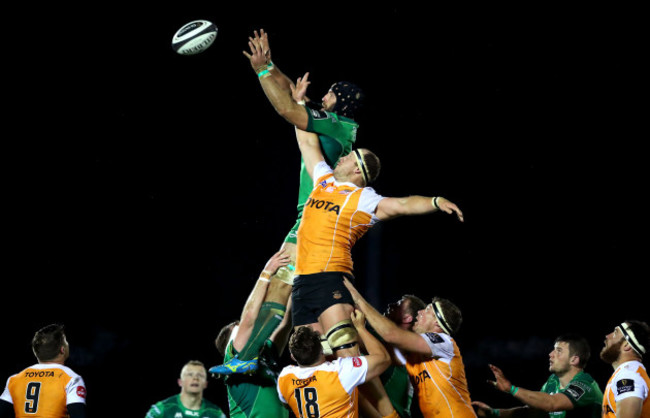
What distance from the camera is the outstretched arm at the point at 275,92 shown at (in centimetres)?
641

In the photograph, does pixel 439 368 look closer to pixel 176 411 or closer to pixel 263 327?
pixel 263 327

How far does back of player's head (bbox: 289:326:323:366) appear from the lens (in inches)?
211

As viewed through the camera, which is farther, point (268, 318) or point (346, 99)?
point (346, 99)

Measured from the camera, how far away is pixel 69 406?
6.90 metres

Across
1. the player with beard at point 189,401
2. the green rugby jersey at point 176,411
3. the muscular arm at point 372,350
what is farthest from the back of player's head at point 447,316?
the green rugby jersey at point 176,411

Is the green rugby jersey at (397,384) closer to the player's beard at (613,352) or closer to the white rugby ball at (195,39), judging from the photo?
the player's beard at (613,352)

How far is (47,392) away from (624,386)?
16.8 ft

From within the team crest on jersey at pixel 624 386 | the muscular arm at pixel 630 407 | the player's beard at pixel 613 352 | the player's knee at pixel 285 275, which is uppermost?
the player's knee at pixel 285 275

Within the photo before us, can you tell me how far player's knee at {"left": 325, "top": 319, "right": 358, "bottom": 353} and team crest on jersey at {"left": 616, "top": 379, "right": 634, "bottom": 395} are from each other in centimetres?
258

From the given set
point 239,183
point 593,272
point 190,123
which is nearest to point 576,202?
point 593,272

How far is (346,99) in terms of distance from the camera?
6977mm

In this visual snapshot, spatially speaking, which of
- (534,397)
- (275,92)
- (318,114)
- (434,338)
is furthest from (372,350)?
(275,92)

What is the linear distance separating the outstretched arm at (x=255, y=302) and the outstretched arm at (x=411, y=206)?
1.36 m

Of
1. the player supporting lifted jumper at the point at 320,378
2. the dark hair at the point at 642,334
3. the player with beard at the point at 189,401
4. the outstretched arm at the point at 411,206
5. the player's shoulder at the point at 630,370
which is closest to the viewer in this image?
the outstretched arm at the point at 411,206
